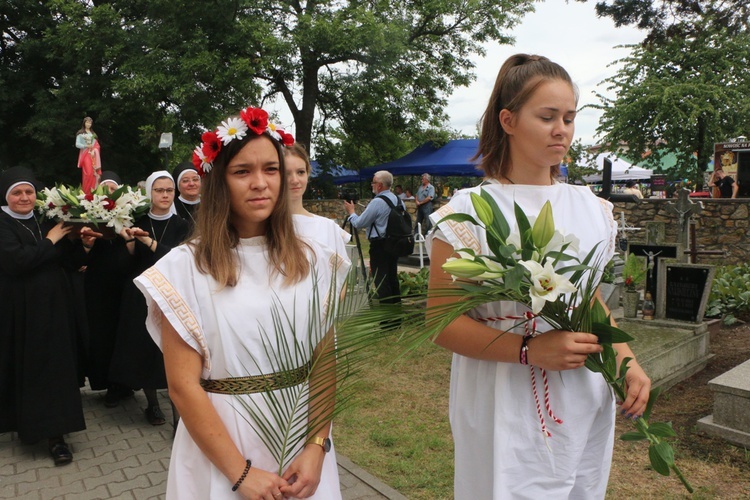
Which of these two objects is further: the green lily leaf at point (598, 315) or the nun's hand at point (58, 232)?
the nun's hand at point (58, 232)

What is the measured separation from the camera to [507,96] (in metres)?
1.84

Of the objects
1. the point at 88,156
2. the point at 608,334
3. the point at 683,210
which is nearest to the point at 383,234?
the point at 683,210

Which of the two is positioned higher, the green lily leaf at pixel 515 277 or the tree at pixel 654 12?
the tree at pixel 654 12

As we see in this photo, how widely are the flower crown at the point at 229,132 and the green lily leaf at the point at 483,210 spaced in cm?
72

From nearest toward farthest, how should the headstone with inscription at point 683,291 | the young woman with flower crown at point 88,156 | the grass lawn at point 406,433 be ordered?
the grass lawn at point 406,433
the headstone with inscription at point 683,291
the young woman with flower crown at point 88,156

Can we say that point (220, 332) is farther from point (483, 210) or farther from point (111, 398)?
point (111, 398)

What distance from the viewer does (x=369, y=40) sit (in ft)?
62.1

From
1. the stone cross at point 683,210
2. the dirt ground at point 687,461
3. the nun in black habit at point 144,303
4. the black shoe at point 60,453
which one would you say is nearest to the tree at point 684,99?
the stone cross at point 683,210

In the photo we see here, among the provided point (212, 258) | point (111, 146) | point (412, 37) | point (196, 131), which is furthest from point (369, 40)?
point (212, 258)

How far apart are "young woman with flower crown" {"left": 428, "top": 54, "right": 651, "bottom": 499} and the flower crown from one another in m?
0.59

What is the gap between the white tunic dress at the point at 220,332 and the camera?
66.1 inches

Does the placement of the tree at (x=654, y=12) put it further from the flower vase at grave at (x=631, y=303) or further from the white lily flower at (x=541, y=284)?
the white lily flower at (x=541, y=284)

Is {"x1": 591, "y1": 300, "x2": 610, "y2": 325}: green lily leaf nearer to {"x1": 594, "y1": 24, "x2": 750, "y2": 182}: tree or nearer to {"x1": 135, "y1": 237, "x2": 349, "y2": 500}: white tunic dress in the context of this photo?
{"x1": 135, "y1": 237, "x2": 349, "y2": 500}: white tunic dress

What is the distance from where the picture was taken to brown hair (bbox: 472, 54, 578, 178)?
177cm
